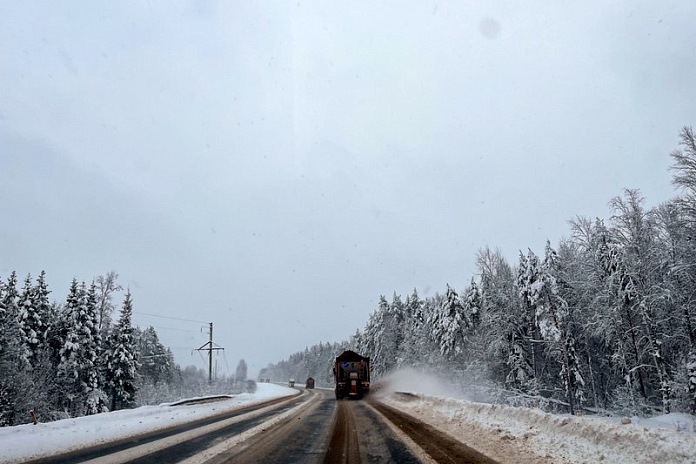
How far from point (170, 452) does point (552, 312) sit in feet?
97.7

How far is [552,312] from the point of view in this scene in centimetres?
3092

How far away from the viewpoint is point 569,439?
7.30 m

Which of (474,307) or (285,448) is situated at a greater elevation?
(474,307)

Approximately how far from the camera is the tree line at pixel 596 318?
25.1m

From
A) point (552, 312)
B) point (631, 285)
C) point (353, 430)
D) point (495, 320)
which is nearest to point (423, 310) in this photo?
point (495, 320)

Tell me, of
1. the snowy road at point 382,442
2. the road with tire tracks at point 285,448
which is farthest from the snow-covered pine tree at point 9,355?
the road with tire tracks at point 285,448

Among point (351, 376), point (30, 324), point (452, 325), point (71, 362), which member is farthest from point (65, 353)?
point (452, 325)

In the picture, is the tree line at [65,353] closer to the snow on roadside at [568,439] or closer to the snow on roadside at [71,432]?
the snow on roadside at [71,432]

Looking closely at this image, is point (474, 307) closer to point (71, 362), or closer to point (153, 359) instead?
point (71, 362)

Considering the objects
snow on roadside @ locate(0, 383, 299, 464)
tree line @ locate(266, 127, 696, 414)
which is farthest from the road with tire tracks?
tree line @ locate(266, 127, 696, 414)

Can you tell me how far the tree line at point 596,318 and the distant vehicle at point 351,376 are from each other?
975 cm

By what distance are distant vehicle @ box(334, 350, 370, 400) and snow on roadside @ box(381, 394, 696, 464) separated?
25.9m

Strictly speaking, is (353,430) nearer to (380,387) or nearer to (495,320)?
(495,320)

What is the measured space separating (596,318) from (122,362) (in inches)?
1731
